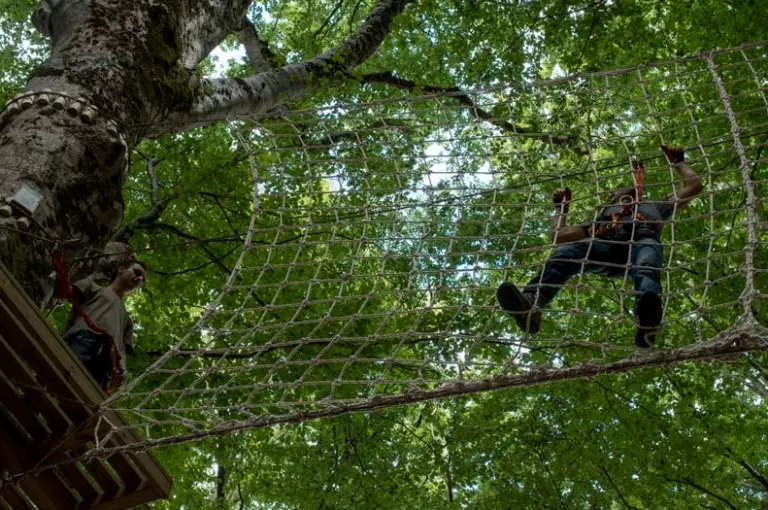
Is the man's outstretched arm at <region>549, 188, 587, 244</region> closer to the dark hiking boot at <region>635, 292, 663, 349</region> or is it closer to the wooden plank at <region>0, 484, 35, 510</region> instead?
the dark hiking boot at <region>635, 292, 663, 349</region>

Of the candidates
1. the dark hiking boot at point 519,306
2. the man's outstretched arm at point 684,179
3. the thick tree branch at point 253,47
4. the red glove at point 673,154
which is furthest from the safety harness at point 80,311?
the thick tree branch at point 253,47

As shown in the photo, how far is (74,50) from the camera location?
4074 mm

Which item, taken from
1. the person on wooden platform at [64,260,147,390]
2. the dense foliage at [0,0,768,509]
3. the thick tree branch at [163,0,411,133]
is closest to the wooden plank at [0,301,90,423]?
the person on wooden platform at [64,260,147,390]

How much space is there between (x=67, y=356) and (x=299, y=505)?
4.98 m

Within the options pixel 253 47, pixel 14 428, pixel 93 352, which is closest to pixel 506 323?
pixel 253 47

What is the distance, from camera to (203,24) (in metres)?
5.18

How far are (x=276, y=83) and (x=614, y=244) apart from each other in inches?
108

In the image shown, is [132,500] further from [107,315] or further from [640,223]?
[640,223]

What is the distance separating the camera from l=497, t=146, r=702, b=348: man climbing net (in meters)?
3.74

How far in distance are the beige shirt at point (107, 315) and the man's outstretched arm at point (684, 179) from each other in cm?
257

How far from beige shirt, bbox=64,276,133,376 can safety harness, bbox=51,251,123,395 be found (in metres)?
0.03

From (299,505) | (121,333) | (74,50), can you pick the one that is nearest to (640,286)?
(121,333)

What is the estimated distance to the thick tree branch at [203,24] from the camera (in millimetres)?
4914

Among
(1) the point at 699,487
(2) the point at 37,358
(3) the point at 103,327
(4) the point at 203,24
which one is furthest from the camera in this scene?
(1) the point at 699,487
